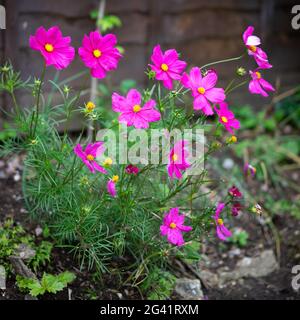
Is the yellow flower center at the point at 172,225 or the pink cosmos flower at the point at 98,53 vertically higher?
the pink cosmos flower at the point at 98,53

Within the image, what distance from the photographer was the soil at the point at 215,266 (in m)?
2.05

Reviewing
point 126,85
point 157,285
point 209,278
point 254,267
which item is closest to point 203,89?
point 157,285

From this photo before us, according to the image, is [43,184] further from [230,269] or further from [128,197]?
[230,269]

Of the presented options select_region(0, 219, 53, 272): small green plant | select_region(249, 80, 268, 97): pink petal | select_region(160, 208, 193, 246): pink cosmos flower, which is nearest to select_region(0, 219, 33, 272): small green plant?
select_region(0, 219, 53, 272): small green plant

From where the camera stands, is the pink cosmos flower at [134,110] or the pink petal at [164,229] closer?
the pink cosmos flower at [134,110]

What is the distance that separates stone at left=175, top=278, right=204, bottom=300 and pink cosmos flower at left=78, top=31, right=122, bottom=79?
0.95 meters

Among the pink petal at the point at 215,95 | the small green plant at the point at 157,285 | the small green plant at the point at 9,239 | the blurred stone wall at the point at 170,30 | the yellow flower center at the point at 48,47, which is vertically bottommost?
the small green plant at the point at 157,285

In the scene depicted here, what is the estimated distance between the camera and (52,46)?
1.73 meters

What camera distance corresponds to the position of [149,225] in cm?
203

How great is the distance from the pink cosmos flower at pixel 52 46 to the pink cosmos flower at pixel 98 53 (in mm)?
58

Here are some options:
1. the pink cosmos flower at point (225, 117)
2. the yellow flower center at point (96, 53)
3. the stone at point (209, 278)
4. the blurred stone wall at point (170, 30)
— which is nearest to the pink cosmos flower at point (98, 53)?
the yellow flower center at point (96, 53)

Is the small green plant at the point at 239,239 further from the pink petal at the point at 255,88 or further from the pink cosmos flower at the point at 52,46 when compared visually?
the pink cosmos flower at the point at 52,46
